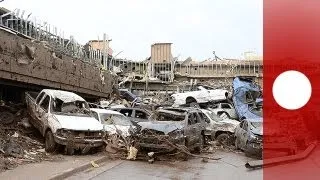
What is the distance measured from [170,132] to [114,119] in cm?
366

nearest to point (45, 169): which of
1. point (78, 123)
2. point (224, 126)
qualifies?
point (78, 123)

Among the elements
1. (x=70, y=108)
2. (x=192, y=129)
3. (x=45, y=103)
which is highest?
(x=45, y=103)

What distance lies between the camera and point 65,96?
15.0 m

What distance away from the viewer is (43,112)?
1382cm

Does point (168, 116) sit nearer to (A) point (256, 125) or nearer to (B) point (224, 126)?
(A) point (256, 125)

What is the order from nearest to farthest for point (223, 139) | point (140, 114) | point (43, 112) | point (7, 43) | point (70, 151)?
point (70, 151), point (43, 112), point (7, 43), point (140, 114), point (223, 139)

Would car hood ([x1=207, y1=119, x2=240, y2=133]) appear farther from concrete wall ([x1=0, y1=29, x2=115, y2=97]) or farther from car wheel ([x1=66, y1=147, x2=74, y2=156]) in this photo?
car wheel ([x1=66, y1=147, x2=74, y2=156])

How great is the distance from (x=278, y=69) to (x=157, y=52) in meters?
43.9

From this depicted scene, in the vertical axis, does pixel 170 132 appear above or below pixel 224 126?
above

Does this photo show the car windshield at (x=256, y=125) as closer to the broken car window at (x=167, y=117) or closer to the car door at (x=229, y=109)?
the broken car window at (x=167, y=117)

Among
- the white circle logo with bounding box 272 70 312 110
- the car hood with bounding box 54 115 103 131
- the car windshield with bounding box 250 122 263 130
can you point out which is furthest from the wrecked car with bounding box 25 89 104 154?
the white circle logo with bounding box 272 70 312 110

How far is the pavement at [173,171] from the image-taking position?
9953 millimetres

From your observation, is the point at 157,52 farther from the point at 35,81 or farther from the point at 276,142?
the point at 276,142

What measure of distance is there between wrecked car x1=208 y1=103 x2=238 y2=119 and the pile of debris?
12.1 metres
